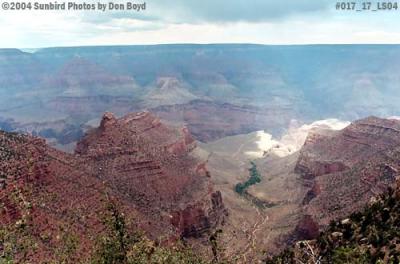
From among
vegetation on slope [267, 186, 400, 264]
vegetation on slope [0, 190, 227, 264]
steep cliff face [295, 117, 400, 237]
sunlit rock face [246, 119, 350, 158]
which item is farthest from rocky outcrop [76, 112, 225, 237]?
sunlit rock face [246, 119, 350, 158]

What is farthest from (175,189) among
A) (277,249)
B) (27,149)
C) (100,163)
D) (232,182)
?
(232,182)

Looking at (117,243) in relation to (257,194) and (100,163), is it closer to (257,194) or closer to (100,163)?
(100,163)

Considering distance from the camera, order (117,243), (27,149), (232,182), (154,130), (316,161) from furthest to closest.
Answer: (232,182) < (154,130) < (316,161) < (27,149) < (117,243)

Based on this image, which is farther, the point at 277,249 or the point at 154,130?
the point at 154,130

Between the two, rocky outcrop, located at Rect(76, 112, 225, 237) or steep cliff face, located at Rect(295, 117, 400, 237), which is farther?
rocky outcrop, located at Rect(76, 112, 225, 237)

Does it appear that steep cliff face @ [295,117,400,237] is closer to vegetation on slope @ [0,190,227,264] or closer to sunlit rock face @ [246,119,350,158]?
sunlit rock face @ [246,119,350,158]

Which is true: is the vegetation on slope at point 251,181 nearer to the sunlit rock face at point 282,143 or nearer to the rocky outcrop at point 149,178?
the sunlit rock face at point 282,143

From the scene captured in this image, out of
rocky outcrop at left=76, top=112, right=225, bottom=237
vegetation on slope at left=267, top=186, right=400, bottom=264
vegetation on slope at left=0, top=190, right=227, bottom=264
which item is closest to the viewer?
vegetation on slope at left=0, top=190, right=227, bottom=264
